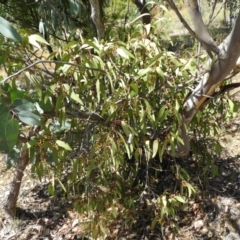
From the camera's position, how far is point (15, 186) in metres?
1.91

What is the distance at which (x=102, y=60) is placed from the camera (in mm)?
1272

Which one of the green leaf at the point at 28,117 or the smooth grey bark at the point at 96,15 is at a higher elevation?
the smooth grey bark at the point at 96,15

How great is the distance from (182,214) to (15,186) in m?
0.89

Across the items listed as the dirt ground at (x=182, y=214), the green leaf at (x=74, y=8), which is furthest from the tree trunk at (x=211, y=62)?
the green leaf at (x=74, y=8)

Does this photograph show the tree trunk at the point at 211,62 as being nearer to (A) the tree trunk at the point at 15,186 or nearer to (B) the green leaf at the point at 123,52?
(B) the green leaf at the point at 123,52

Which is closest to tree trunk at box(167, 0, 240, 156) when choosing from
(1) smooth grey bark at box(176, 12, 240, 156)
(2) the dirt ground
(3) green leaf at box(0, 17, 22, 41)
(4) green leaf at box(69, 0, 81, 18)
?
(1) smooth grey bark at box(176, 12, 240, 156)

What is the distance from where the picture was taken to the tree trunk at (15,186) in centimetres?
181

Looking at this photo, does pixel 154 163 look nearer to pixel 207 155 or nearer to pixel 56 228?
pixel 207 155

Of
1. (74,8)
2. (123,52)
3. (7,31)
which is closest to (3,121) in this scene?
(7,31)

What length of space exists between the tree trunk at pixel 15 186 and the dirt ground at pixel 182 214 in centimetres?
6

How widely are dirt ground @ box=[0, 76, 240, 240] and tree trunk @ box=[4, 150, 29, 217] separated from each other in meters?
0.06

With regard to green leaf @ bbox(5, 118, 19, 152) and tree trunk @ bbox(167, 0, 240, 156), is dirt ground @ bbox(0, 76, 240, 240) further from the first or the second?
green leaf @ bbox(5, 118, 19, 152)

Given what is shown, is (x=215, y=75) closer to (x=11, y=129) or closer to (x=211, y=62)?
(x=211, y=62)

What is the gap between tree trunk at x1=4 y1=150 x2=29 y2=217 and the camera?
181 centimetres
